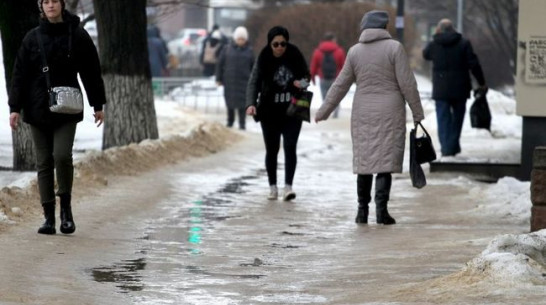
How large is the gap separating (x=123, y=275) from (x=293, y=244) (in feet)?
6.58

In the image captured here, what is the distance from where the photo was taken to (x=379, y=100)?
1190 centimetres

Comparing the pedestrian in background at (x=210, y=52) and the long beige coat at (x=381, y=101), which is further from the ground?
the long beige coat at (x=381, y=101)

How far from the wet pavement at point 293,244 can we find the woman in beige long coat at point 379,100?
482mm

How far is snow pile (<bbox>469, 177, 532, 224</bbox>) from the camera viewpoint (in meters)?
12.3

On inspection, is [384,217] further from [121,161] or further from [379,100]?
[121,161]

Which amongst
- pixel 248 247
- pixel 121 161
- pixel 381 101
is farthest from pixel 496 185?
pixel 248 247

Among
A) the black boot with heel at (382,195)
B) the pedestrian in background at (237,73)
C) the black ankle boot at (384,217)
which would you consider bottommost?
the pedestrian in background at (237,73)

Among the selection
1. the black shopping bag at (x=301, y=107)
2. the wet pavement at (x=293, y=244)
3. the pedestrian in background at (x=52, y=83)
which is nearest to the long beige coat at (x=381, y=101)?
the wet pavement at (x=293, y=244)

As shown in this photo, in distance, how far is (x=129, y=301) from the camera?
8.05 metres

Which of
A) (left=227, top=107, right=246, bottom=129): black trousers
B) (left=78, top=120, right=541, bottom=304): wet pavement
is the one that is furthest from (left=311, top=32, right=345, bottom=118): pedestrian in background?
(left=78, top=120, right=541, bottom=304): wet pavement

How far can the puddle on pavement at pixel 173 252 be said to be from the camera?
8.84 m

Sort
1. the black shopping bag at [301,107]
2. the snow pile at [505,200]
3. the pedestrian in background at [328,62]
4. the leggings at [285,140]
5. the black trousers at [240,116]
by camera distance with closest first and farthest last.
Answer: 1. the snow pile at [505,200]
2. the black shopping bag at [301,107]
3. the leggings at [285,140]
4. the black trousers at [240,116]
5. the pedestrian in background at [328,62]

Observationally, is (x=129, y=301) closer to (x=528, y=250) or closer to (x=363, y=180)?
(x=528, y=250)

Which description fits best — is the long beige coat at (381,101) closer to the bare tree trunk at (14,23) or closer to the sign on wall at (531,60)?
the sign on wall at (531,60)
